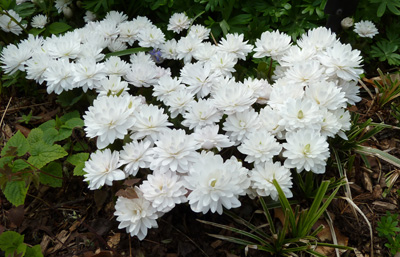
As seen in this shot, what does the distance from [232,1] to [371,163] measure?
146 centimetres

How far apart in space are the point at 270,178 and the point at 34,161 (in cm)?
119

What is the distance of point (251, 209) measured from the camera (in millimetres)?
1846

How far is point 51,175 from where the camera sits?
1878 millimetres

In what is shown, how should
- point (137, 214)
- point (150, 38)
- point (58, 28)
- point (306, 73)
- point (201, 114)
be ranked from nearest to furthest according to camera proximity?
point (137, 214), point (201, 114), point (306, 73), point (150, 38), point (58, 28)

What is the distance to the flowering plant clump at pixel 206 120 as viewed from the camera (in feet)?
4.91

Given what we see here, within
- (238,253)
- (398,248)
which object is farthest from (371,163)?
(238,253)

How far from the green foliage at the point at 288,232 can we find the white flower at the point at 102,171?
0.50 m

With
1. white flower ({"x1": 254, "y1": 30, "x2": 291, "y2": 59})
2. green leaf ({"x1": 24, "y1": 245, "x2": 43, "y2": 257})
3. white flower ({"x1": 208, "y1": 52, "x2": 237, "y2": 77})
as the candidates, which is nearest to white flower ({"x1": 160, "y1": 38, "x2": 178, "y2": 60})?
white flower ({"x1": 208, "y1": 52, "x2": 237, "y2": 77})

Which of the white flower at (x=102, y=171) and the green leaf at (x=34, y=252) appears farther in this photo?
the green leaf at (x=34, y=252)

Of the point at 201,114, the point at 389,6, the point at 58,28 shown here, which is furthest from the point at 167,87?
the point at 389,6

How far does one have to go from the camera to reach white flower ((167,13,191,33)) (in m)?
2.57

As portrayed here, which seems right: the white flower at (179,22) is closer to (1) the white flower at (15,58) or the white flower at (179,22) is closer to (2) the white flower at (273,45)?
(2) the white flower at (273,45)

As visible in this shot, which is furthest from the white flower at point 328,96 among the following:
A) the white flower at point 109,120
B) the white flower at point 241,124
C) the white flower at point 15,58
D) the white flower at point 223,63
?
the white flower at point 15,58

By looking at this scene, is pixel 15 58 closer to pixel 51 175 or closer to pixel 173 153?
pixel 51 175
